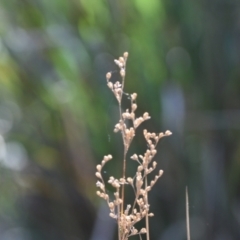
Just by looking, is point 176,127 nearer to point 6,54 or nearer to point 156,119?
point 156,119

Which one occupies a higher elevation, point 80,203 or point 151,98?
point 151,98

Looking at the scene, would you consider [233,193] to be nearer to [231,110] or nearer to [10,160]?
[231,110]

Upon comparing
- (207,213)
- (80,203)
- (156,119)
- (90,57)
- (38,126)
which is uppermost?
(90,57)

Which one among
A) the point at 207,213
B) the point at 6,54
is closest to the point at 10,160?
the point at 6,54

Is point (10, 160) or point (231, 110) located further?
point (10, 160)

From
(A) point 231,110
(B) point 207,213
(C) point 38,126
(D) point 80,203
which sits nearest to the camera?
(B) point 207,213

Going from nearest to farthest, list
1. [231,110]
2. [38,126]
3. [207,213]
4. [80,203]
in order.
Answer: [207,213], [231,110], [80,203], [38,126]

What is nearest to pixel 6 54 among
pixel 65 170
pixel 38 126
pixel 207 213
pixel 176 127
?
pixel 38 126
